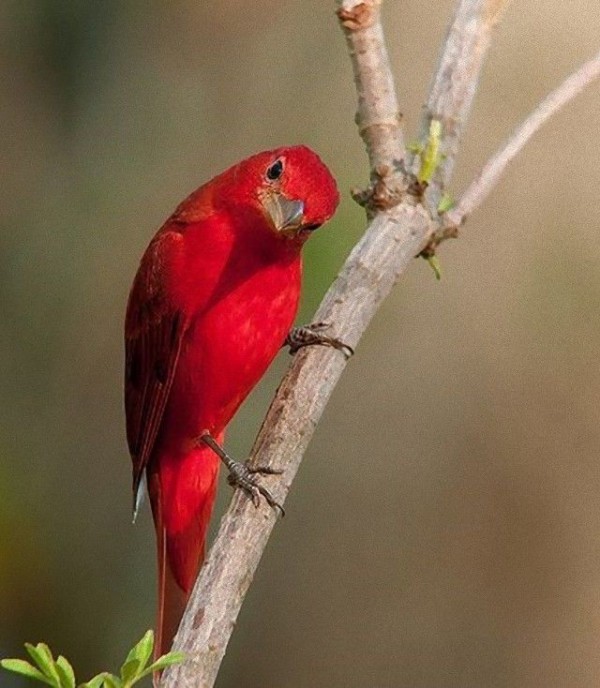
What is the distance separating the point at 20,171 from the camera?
198 inches

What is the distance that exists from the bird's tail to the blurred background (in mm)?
705

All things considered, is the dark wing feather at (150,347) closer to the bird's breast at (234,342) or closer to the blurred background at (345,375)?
the bird's breast at (234,342)

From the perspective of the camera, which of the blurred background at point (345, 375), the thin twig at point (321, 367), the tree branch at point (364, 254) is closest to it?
the thin twig at point (321, 367)

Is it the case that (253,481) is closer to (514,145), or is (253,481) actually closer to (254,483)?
(254,483)

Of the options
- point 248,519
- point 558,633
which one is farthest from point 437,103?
point 558,633

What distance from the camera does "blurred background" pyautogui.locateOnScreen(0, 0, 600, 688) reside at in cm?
450

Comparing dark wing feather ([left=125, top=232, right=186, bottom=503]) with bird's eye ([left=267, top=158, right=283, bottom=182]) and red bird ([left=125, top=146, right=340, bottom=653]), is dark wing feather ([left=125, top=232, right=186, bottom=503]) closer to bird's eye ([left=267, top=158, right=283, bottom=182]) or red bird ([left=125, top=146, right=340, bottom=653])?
red bird ([left=125, top=146, right=340, bottom=653])

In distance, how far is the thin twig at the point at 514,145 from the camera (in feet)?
10.0

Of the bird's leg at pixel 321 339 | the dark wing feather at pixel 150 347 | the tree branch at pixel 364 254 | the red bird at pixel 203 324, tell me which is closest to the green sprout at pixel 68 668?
the tree branch at pixel 364 254

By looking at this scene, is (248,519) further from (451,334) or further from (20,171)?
(20,171)

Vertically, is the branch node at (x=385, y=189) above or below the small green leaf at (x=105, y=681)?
above

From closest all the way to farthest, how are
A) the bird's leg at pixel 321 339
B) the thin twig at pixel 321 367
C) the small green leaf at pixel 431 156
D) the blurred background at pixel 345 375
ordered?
the thin twig at pixel 321 367
the bird's leg at pixel 321 339
the small green leaf at pixel 431 156
the blurred background at pixel 345 375

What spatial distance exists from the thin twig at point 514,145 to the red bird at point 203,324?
0.28 m

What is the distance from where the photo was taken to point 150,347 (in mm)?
3662
